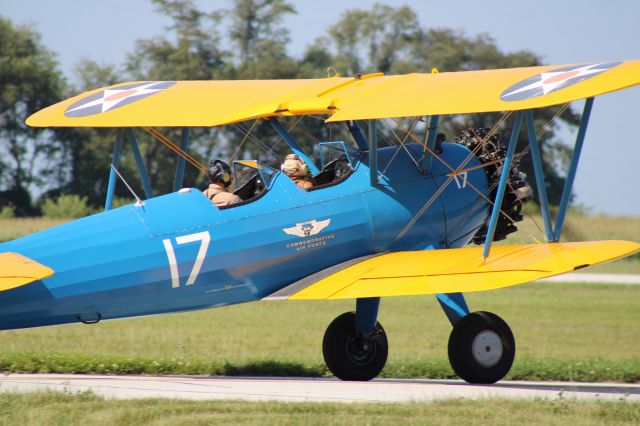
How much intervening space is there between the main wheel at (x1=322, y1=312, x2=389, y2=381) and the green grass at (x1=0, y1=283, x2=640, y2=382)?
0.55 metres

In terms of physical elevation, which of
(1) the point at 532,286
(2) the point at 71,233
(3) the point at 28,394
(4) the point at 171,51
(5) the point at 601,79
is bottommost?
(1) the point at 532,286

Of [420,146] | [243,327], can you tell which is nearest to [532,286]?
[243,327]

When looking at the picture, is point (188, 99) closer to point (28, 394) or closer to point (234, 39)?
point (28, 394)

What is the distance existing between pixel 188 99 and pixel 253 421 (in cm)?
508

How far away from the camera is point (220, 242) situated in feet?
30.9

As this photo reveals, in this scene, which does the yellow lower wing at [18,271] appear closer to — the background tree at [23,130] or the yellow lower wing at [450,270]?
the yellow lower wing at [450,270]

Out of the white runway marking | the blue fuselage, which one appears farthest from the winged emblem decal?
the white runway marking

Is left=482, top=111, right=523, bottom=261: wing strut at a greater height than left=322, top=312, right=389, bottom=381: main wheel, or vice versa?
left=482, top=111, right=523, bottom=261: wing strut

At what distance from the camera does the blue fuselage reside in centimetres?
888

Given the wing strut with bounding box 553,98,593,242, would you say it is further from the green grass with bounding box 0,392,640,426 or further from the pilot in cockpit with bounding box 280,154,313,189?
the pilot in cockpit with bounding box 280,154,313,189

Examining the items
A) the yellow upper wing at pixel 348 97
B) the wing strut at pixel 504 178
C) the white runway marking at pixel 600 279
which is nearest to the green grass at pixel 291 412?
the wing strut at pixel 504 178

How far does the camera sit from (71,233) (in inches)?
355

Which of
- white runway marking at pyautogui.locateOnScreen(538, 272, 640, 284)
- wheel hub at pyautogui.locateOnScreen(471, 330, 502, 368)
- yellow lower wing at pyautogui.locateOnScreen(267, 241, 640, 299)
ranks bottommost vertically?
white runway marking at pyautogui.locateOnScreen(538, 272, 640, 284)

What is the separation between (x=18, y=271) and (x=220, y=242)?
1.76m
